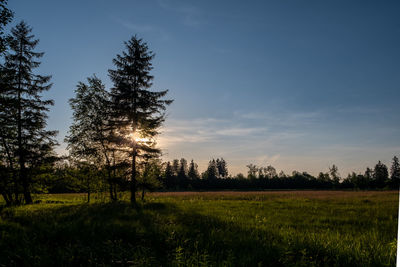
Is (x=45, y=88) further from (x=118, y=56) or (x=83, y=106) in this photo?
(x=118, y=56)

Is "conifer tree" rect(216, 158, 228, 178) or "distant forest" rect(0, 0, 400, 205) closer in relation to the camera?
"distant forest" rect(0, 0, 400, 205)

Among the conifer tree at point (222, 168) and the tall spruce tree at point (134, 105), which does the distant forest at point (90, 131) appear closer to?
the tall spruce tree at point (134, 105)

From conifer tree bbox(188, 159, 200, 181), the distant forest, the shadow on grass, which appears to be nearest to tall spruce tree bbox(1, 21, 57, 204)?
the distant forest

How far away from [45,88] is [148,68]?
9.33 m

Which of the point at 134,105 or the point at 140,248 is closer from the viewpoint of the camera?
the point at 140,248

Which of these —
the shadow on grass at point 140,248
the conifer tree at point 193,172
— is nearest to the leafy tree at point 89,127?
the shadow on grass at point 140,248

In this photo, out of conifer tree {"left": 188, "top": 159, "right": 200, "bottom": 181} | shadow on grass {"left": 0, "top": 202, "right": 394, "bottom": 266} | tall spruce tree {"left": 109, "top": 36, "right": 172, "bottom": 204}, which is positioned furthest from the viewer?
conifer tree {"left": 188, "top": 159, "right": 200, "bottom": 181}

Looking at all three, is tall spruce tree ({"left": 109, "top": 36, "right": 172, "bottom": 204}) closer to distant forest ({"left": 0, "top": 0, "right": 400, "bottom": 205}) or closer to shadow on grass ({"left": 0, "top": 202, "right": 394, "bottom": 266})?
distant forest ({"left": 0, "top": 0, "right": 400, "bottom": 205})

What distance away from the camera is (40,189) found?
18.9m

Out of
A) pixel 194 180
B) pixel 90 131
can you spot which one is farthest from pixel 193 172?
pixel 90 131

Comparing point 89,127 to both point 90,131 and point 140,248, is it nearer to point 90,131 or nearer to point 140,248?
point 90,131

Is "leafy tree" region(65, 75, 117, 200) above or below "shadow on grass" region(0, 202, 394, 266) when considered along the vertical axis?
above

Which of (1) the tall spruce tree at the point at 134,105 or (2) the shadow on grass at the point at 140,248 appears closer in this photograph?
(2) the shadow on grass at the point at 140,248

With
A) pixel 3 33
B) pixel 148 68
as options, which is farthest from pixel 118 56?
pixel 3 33
